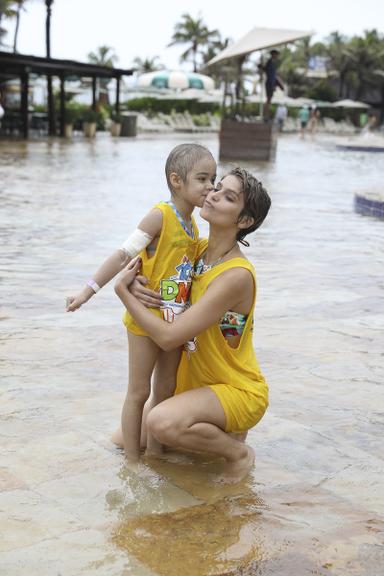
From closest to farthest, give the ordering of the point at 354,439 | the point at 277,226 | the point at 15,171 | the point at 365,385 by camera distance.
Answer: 1. the point at 354,439
2. the point at 365,385
3. the point at 277,226
4. the point at 15,171

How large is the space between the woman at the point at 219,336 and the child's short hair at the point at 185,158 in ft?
0.45

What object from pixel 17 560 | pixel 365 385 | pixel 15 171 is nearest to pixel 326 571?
pixel 17 560

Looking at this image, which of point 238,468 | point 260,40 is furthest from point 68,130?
point 238,468

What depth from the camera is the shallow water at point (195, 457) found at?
9.88 feet

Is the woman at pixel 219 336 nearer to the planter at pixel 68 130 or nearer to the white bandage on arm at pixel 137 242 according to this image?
the white bandage on arm at pixel 137 242

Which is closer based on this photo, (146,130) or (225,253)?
(225,253)

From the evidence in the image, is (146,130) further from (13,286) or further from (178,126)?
(13,286)

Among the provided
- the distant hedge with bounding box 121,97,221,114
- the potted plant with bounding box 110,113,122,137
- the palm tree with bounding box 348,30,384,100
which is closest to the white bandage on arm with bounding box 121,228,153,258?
the potted plant with bounding box 110,113,122,137

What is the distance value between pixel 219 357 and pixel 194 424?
30cm

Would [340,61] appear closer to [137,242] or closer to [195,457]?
[195,457]

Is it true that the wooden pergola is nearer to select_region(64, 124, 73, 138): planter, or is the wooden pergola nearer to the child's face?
select_region(64, 124, 73, 138): planter

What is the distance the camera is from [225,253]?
3.74m

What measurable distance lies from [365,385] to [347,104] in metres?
63.8

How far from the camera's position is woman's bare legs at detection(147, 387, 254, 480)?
3.57 metres
